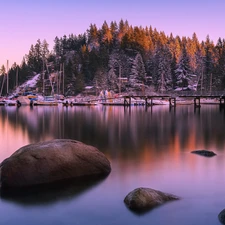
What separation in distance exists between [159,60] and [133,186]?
387 ft

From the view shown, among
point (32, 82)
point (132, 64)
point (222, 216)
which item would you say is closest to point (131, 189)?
Answer: point (222, 216)

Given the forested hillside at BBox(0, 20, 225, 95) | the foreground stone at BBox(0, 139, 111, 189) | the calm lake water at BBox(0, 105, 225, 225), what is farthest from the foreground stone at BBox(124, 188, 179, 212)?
the forested hillside at BBox(0, 20, 225, 95)

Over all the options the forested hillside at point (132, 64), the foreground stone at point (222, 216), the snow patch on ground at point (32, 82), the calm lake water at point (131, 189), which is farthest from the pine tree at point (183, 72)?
the foreground stone at point (222, 216)

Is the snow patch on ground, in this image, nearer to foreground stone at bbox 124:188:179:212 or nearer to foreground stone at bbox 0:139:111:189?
foreground stone at bbox 0:139:111:189

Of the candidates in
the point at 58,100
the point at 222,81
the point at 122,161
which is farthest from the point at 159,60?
the point at 122,161

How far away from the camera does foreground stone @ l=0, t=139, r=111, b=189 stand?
14109 mm

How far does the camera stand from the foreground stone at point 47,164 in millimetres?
14109

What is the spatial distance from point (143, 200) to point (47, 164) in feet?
14.4

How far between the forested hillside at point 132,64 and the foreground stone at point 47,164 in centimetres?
10145

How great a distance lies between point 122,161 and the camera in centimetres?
1945

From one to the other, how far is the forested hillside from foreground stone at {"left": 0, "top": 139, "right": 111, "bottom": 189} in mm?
101454

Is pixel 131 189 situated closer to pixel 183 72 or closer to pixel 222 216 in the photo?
pixel 222 216

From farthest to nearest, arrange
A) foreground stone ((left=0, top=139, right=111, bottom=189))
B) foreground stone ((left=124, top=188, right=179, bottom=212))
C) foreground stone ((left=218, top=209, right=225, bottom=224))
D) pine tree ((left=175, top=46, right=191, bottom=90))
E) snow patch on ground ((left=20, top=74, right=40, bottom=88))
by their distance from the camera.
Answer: snow patch on ground ((left=20, top=74, right=40, bottom=88)), pine tree ((left=175, top=46, right=191, bottom=90)), foreground stone ((left=0, top=139, right=111, bottom=189)), foreground stone ((left=124, top=188, right=179, bottom=212)), foreground stone ((left=218, top=209, right=225, bottom=224))

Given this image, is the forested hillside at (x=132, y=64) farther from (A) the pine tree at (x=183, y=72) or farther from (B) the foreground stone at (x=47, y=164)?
(B) the foreground stone at (x=47, y=164)
